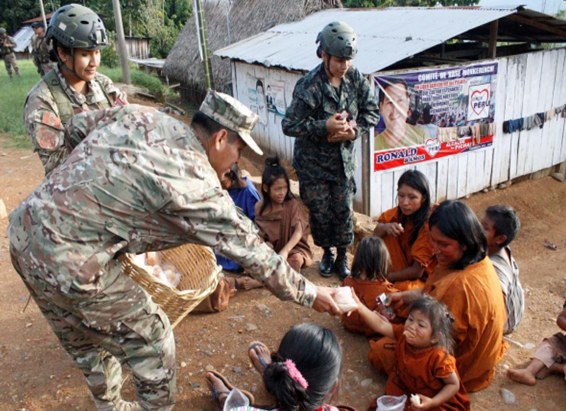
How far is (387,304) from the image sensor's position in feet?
10.5

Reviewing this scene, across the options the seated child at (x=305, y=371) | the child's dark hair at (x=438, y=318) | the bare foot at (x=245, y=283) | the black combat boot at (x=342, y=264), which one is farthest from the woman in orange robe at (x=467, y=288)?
the bare foot at (x=245, y=283)

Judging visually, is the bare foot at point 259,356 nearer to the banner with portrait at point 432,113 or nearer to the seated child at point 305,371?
the seated child at point 305,371

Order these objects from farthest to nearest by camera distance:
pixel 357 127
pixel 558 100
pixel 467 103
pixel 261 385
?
pixel 558 100
pixel 467 103
pixel 357 127
pixel 261 385

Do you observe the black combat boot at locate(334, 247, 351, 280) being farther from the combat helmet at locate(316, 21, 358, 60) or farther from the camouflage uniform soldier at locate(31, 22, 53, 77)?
the camouflage uniform soldier at locate(31, 22, 53, 77)

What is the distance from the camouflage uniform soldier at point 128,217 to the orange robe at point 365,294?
4.20 ft

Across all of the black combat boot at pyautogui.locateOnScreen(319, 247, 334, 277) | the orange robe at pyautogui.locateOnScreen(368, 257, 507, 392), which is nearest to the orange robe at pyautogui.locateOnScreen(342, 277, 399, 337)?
the orange robe at pyautogui.locateOnScreen(368, 257, 507, 392)

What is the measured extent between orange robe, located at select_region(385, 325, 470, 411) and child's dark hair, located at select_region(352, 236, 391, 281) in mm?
611

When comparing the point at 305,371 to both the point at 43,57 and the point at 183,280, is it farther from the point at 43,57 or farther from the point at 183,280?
the point at 43,57

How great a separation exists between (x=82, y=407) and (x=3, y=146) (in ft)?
25.7

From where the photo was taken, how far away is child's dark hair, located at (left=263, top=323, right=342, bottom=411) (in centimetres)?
203

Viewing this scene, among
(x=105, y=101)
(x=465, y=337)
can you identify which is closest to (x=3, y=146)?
(x=105, y=101)

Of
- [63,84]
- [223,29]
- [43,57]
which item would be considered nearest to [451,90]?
[43,57]

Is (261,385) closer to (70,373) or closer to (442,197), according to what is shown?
(70,373)

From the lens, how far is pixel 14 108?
37.5ft
